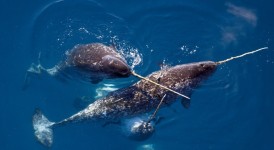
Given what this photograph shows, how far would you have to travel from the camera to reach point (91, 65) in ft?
→ 36.9

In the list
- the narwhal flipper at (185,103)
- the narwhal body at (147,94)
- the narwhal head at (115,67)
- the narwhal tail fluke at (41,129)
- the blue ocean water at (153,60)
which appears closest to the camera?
the narwhal head at (115,67)

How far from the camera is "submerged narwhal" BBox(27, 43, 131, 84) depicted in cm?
1037

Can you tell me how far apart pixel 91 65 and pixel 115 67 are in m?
1.25

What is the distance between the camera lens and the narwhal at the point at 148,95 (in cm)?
1077

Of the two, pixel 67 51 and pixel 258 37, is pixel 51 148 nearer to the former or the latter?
pixel 67 51

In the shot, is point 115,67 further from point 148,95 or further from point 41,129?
point 41,129

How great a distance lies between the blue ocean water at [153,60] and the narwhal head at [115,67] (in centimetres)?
234

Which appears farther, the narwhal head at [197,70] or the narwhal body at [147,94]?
the narwhal body at [147,94]

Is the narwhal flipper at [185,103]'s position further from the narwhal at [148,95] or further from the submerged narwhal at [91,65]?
the submerged narwhal at [91,65]

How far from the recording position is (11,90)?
1414 cm

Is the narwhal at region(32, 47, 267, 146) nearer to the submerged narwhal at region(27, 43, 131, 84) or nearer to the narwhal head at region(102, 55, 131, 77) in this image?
the narwhal head at region(102, 55, 131, 77)

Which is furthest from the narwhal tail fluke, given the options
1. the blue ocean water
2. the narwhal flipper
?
the narwhal flipper

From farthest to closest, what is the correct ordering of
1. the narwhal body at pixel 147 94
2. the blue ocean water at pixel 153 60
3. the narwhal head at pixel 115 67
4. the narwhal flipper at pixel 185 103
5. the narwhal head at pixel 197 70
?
the blue ocean water at pixel 153 60, the narwhal flipper at pixel 185 103, the narwhal body at pixel 147 94, the narwhal head at pixel 197 70, the narwhal head at pixel 115 67

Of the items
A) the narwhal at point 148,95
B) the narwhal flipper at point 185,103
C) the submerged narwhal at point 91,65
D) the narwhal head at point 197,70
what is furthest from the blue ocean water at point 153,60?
the narwhal head at point 197,70
